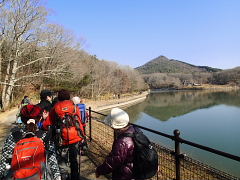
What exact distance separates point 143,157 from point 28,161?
1237mm

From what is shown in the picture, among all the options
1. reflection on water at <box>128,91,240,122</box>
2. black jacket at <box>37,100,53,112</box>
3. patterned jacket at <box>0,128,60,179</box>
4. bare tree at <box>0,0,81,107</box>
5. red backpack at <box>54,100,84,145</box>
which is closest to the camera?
patterned jacket at <box>0,128,60,179</box>

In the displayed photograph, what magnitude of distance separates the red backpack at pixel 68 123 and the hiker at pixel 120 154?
3.88 ft

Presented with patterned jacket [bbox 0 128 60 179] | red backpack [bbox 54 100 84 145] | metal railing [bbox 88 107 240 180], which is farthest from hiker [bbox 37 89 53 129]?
metal railing [bbox 88 107 240 180]

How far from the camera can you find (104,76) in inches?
1857

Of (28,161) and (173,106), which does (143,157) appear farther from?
(173,106)

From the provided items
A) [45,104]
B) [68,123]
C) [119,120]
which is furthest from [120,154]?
[45,104]

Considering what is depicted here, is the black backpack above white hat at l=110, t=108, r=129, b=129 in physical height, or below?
below

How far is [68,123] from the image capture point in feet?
10.5

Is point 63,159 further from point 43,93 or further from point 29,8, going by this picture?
point 29,8

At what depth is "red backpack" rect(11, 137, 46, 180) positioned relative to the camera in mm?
2115

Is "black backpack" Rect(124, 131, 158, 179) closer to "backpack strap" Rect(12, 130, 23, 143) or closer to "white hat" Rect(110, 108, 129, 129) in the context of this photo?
"white hat" Rect(110, 108, 129, 129)

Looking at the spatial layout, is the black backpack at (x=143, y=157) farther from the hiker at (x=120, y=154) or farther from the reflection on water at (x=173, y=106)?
the reflection on water at (x=173, y=106)

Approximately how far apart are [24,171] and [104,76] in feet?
149

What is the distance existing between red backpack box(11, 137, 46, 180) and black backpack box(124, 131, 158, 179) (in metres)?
1.02
